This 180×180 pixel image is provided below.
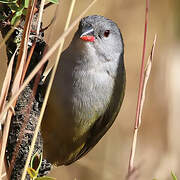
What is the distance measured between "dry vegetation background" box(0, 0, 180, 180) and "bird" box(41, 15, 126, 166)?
1431 mm

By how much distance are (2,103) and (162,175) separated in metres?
2.95

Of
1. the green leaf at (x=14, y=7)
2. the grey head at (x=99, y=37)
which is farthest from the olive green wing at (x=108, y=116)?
the green leaf at (x=14, y=7)

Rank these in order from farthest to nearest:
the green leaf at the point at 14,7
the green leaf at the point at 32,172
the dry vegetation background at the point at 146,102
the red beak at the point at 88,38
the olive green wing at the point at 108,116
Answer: the dry vegetation background at the point at 146,102
the olive green wing at the point at 108,116
the red beak at the point at 88,38
the green leaf at the point at 14,7
the green leaf at the point at 32,172

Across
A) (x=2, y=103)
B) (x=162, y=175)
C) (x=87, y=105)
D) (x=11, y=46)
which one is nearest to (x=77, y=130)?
(x=87, y=105)

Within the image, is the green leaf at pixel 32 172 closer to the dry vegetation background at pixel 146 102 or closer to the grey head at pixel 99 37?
the grey head at pixel 99 37

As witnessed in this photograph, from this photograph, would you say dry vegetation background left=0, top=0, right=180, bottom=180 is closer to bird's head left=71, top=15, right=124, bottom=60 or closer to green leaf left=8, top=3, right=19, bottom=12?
bird's head left=71, top=15, right=124, bottom=60

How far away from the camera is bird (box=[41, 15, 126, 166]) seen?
3146 millimetres

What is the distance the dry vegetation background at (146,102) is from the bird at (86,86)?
143cm

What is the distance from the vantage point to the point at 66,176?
198 inches

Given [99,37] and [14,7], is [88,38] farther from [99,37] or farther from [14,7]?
[14,7]

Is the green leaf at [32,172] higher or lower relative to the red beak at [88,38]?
lower

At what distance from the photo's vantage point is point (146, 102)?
5352 mm

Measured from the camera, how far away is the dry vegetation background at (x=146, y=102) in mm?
4871

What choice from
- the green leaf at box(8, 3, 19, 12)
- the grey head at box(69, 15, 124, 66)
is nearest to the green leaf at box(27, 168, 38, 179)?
the green leaf at box(8, 3, 19, 12)
